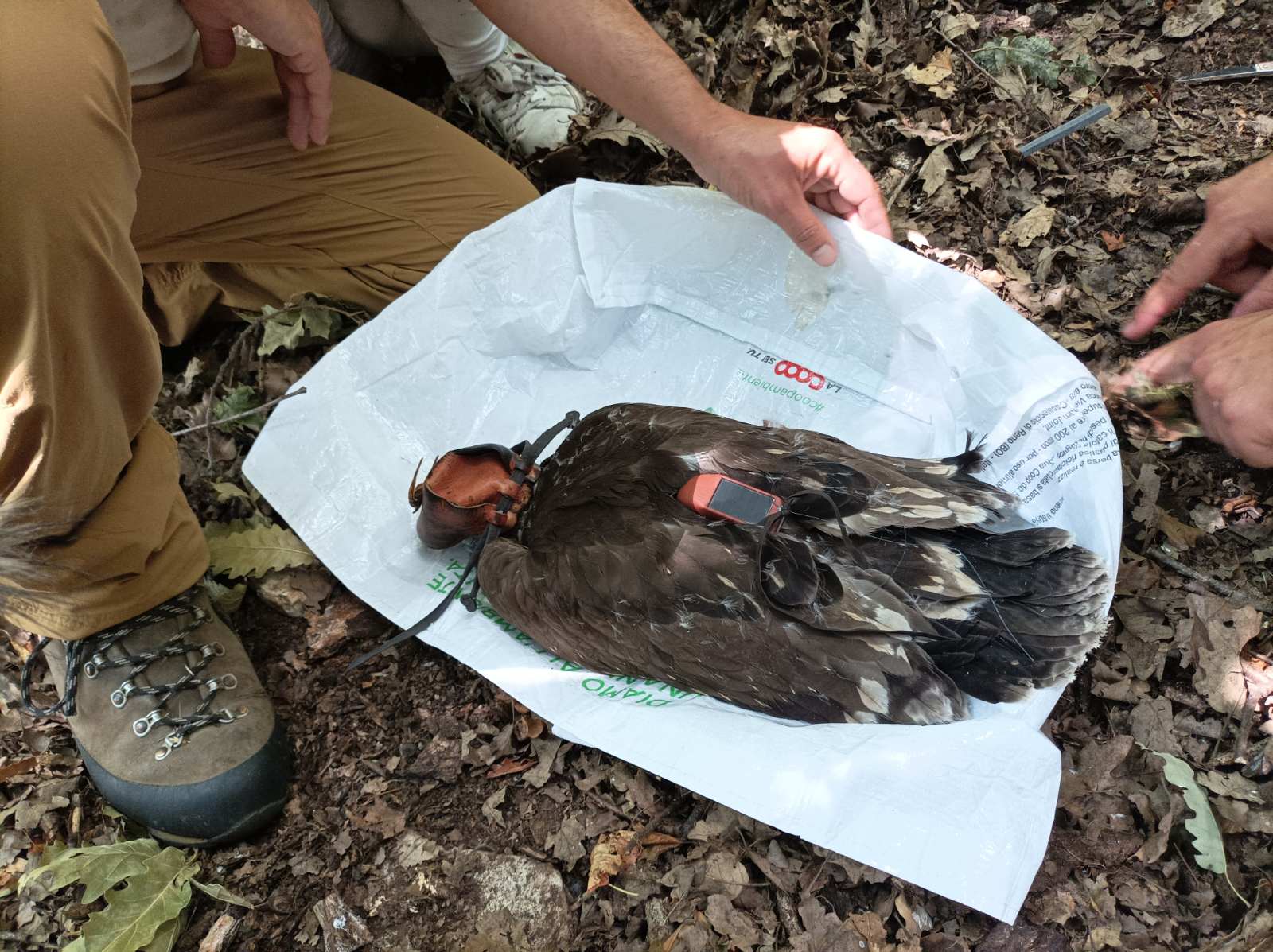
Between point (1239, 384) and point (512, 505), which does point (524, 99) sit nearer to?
point (512, 505)

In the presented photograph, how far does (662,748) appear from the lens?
2.10 m

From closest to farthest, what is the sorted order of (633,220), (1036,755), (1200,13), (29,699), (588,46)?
(1036,755) → (29,699) → (588,46) → (633,220) → (1200,13)

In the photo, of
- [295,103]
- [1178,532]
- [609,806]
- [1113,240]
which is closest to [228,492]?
[295,103]

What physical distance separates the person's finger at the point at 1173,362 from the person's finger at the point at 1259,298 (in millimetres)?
154

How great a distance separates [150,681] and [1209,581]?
9.28ft

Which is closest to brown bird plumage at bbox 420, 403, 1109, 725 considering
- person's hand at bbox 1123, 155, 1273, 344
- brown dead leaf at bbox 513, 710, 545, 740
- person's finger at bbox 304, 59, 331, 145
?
brown dead leaf at bbox 513, 710, 545, 740

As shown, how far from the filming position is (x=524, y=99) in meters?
3.58

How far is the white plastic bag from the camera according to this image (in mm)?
1920

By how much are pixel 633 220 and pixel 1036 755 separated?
202 cm

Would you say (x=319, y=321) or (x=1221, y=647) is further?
(x=319, y=321)

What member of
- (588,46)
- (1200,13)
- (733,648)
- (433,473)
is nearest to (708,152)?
(588,46)

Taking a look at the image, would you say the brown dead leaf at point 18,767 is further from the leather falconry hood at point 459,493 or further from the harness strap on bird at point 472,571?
the leather falconry hood at point 459,493

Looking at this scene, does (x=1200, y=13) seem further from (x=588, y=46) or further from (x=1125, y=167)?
(x=588, y=46)

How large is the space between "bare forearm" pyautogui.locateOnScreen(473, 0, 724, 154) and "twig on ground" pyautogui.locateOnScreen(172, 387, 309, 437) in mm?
1318
